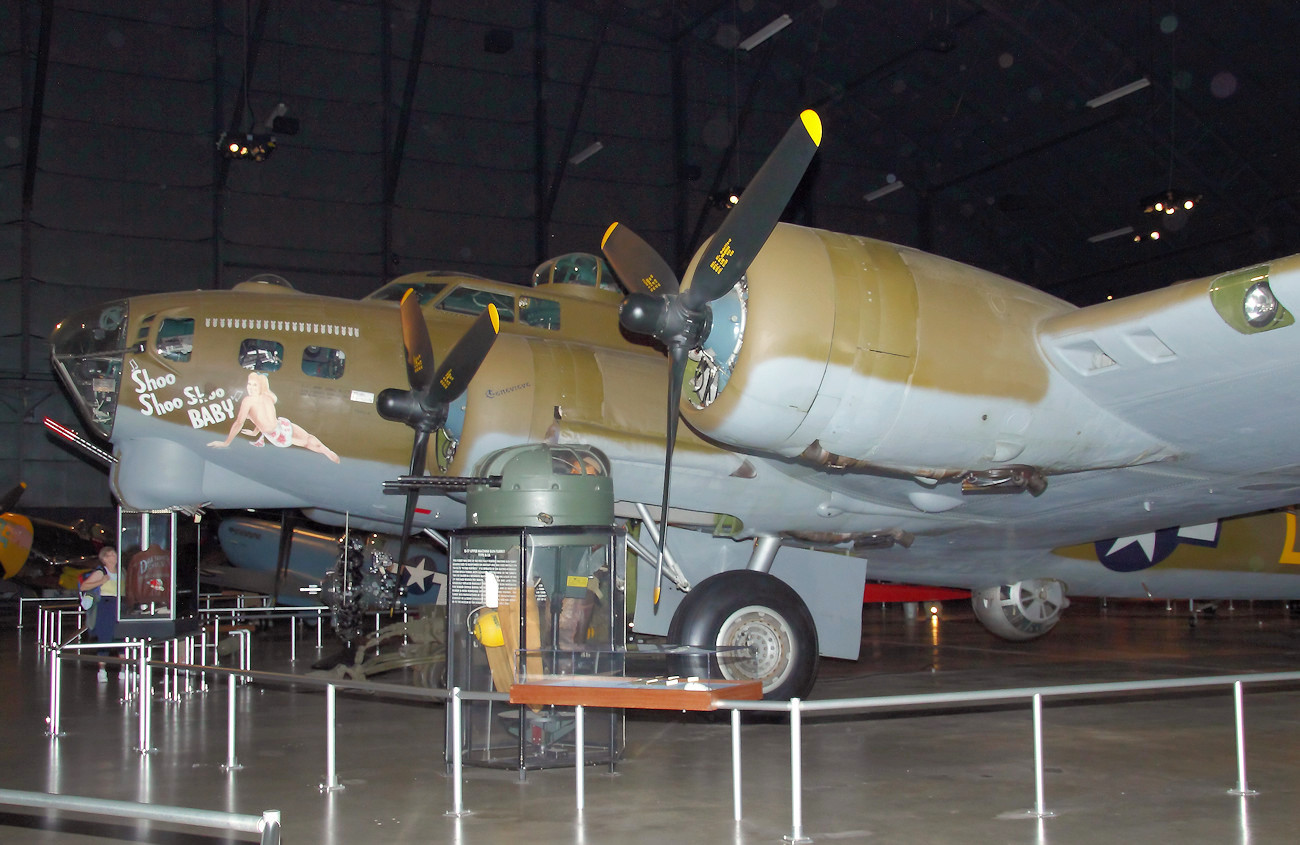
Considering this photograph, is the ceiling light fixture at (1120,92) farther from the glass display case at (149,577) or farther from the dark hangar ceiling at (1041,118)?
the glass display case at (149,577)

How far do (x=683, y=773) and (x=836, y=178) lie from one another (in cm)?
2880

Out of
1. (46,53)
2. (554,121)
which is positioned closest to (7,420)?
(46,53)

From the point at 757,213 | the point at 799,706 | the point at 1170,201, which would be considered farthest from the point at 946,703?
the point at 1170,201

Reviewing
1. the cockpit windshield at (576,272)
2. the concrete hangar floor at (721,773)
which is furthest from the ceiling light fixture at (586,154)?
the concrete hangar floor at (721,773)

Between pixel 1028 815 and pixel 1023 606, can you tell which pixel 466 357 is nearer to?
pixel 1028 815

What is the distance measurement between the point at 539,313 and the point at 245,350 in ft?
10.6

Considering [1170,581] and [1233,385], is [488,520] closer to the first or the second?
[1233,385]

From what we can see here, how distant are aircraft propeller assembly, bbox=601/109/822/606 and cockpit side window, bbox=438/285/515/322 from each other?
13.1 ft

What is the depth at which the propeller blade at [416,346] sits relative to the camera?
33.2 feet

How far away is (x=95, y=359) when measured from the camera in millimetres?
10828

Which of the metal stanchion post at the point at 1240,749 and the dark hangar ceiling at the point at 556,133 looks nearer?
the metal stanchion post at the point at 1240,749

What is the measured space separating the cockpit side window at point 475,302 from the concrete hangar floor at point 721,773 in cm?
436

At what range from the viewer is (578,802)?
6281 mm

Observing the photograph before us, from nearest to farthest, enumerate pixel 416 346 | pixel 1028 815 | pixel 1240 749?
pixel 1028 815 < pixel 1240 749 < pixel 416 346
